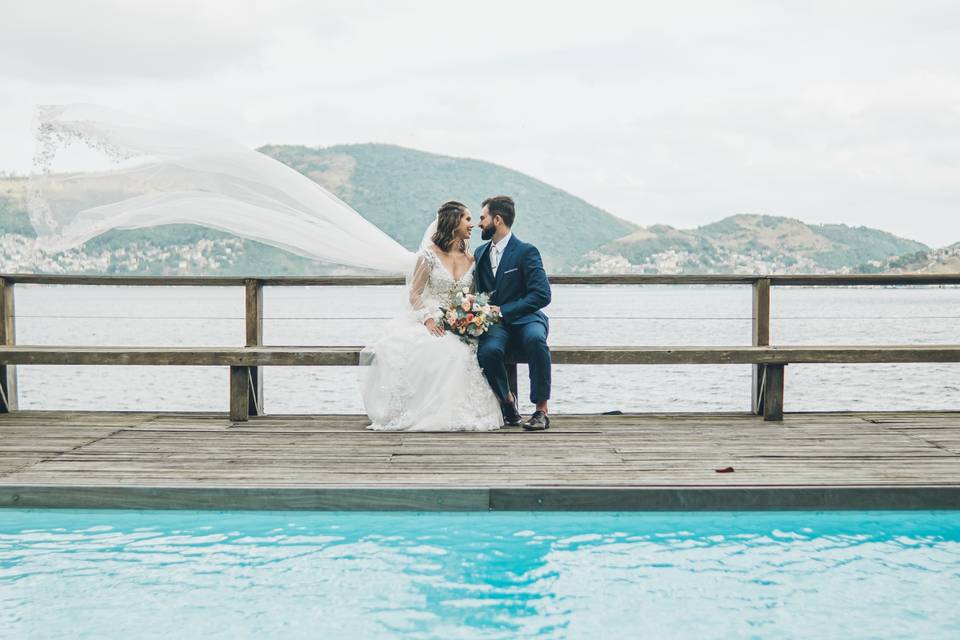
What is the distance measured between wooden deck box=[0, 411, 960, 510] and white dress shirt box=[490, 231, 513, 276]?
116cm

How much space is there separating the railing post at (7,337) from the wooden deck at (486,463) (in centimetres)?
20

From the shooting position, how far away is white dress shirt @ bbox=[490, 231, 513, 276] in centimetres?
623

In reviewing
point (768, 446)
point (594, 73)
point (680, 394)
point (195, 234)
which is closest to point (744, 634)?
point (768, 446)

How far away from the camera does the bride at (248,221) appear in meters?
5.87

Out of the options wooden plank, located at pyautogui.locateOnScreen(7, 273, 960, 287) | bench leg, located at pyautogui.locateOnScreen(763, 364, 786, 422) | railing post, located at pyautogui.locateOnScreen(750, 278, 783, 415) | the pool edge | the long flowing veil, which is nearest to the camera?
the pool edge

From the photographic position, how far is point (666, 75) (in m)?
87.1

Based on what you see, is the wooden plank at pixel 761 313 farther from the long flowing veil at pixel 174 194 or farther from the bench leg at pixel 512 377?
the long flowing veil at pixel 174 194

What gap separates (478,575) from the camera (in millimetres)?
3574

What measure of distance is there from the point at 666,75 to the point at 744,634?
89.1m

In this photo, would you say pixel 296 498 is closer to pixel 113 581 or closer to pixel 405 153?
pixel 113 581

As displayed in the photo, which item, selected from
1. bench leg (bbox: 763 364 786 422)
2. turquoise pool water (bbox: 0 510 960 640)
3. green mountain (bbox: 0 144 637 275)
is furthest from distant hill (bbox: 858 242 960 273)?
turquoise pool water (bbox: 0 510 960 640)

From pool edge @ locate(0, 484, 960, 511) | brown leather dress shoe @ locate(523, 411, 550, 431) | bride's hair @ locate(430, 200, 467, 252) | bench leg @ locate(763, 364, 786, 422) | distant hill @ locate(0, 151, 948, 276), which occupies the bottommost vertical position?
pool edge @ locate(0, 484, 960, 511)

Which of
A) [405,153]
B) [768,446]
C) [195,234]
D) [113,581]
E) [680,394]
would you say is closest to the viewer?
[113,581]

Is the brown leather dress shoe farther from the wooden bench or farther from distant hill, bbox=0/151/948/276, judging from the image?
distant hill, bbox=0/151/948/276
